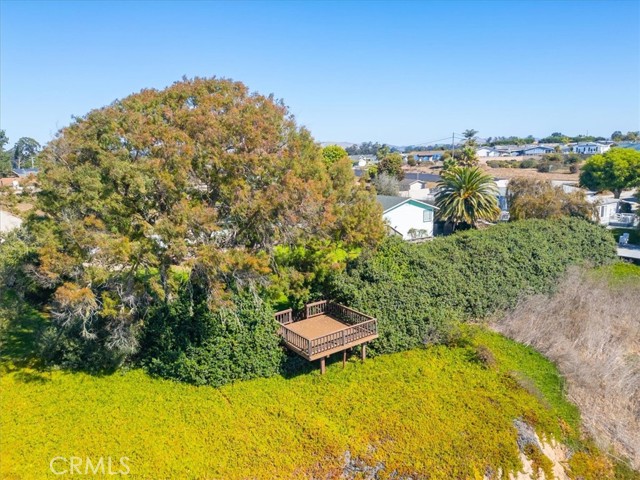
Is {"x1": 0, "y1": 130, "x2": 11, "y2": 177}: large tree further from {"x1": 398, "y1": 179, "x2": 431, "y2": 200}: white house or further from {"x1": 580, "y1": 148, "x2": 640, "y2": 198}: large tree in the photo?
{"x1": 580, "y1": 148, "x2": 640, "y2": 198}: large tree

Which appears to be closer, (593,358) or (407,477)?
(407,477)

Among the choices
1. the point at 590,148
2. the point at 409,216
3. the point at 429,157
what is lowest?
the point at 409,216

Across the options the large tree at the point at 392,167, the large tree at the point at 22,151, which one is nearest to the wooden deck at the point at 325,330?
the large tree at the point at 392,167

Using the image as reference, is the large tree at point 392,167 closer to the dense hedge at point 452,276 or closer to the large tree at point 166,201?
the dense hedge at point 452,276

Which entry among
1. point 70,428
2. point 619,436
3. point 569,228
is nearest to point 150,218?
point 70,428

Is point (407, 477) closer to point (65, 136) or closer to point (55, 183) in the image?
point (55, 183)

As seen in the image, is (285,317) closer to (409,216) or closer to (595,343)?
(595,343)

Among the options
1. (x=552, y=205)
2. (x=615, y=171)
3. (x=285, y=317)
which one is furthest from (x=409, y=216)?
(x=615, y=171)
